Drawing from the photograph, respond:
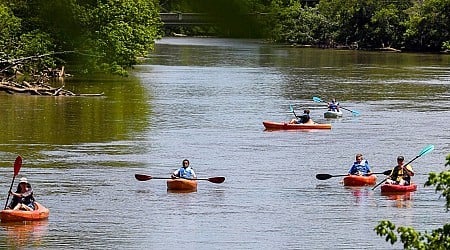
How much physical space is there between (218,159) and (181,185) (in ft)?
14.6

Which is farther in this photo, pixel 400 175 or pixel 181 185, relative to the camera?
pixel 400 175

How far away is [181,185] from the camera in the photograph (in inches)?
947

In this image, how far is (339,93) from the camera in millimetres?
48031

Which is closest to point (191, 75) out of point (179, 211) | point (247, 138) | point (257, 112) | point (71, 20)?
point (257, 112)

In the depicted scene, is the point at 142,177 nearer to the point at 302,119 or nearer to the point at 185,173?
the point at 185,173

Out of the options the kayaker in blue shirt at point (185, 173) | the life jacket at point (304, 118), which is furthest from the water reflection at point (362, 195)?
the life jacket at point (304, 118)

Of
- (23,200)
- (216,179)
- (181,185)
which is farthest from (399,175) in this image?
(23,200)

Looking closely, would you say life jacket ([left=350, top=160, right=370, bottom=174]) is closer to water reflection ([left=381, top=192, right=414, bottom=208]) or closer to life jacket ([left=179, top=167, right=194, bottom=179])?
water reflection ([left=381, top=192, right=414, bottom=208])

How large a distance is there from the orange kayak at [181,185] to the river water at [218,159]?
218 mm

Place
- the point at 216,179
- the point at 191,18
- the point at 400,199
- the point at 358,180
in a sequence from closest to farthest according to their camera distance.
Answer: the point at 191,18
the point at 400,199
the point at 216,179
the point at 358,180

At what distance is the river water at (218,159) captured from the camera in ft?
65.6

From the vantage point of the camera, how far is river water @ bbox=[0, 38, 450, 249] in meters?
20.0

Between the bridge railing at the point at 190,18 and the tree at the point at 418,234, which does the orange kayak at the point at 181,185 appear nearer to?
the tree at the point at 418,234

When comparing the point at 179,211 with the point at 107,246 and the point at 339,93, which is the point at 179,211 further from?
the point at 339,93
